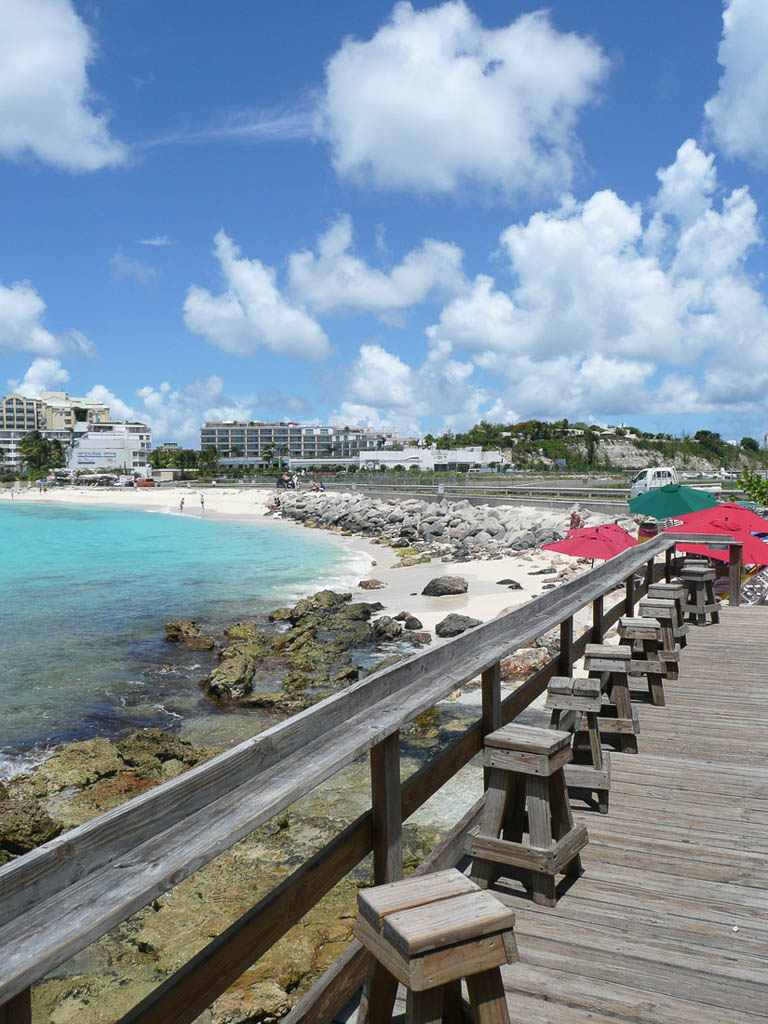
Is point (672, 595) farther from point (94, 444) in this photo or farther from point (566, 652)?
point (94, 444)

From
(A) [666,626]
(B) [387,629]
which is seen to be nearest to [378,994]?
(A) [666,626]

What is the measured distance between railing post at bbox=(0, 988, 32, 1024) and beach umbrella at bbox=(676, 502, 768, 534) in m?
11.0

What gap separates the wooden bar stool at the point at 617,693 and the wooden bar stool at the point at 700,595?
4499mm

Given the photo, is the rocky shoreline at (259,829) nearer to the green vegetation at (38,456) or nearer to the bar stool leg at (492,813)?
the bar stool leg at (492,813)

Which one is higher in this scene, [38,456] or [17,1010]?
[38,456]

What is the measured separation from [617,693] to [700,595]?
499 centimetres

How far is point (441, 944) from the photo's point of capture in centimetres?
199

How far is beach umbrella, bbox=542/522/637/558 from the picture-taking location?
14164 mm

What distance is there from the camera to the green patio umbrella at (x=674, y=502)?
1546 centimetres

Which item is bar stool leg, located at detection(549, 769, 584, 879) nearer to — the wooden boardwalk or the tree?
the wooden boardwalk

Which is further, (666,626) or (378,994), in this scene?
(666,626)

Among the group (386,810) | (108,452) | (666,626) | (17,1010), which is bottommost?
(666,626)

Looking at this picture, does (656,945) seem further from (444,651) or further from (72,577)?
(72,577)

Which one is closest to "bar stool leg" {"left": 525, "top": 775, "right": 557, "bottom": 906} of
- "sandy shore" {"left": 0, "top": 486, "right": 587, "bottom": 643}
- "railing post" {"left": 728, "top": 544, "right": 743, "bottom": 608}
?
"railing post" {"left": 728, "top": 544, "right": 743, "bottom": 608}
